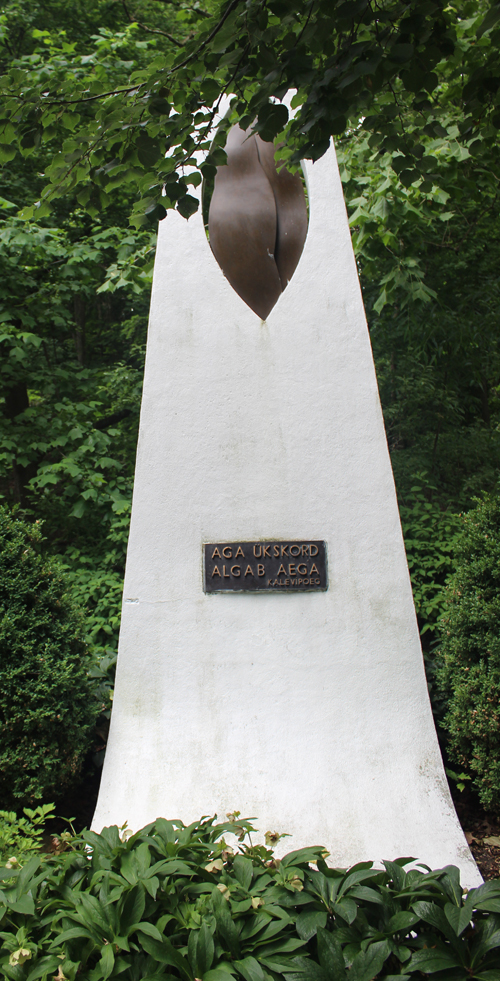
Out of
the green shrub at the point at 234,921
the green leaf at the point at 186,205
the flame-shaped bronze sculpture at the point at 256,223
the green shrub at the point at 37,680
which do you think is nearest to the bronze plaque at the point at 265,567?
the green shrub at the point at 37,680

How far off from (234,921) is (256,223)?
10.3 feet

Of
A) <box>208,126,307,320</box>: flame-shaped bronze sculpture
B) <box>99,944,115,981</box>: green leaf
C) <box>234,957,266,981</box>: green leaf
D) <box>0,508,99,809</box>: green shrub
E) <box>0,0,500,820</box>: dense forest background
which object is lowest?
<box>234,957,266,981</box>: green leaf

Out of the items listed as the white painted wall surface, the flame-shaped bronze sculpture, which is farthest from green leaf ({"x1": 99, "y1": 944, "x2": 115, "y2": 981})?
the flame-shaped bronze sculpture

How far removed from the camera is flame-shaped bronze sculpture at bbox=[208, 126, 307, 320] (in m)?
3.46

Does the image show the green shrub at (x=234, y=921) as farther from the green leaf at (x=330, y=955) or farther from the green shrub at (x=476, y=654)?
the green shrub at (x=476, y=654)

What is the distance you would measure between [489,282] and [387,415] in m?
1.72

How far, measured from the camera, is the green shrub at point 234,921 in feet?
5.55

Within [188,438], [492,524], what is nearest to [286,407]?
[188,438]

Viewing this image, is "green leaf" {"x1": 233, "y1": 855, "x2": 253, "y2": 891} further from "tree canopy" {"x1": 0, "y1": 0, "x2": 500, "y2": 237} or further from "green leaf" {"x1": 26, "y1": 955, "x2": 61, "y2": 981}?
"tree canopy" {"x1": 0, "y1": 0, "x2": 500, "y2": 237}

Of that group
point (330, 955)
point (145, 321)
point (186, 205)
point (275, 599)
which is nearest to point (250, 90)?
point (186, 205)

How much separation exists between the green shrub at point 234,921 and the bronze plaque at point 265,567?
4.92ft

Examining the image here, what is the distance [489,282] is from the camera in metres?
6.37

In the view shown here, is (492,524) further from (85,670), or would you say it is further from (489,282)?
(489,282)

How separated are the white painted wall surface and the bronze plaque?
0.05 metres
